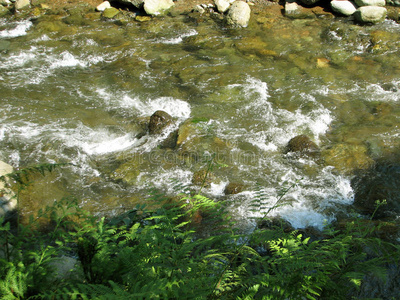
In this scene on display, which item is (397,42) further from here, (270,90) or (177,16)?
(177,16)

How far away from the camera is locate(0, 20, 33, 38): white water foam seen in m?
11.0

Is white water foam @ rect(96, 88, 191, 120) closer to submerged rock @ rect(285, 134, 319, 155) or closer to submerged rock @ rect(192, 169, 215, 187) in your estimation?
submerged rock @ rect(192, 169, 215, 187)

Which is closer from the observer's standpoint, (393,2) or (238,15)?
(238,15)

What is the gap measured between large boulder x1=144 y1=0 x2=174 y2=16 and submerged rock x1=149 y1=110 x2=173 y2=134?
695 centimetres

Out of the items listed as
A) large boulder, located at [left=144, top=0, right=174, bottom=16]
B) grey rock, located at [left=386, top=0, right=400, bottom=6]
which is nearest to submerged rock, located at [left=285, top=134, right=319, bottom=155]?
large boulder, located at [left=144, top=0, right=174, bottom=16]

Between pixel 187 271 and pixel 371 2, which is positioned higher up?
pixel 371 2

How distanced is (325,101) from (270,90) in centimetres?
135

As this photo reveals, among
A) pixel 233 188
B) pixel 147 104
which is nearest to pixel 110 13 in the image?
pixel 147 104

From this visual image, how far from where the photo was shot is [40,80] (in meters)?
8.73

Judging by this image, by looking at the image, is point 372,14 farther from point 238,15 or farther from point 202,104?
point 202,104

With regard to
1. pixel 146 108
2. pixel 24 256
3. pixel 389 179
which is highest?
pixel 24 256

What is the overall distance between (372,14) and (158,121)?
879cm

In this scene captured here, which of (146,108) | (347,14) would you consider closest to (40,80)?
(146,108)

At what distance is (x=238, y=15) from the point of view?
11.7m
